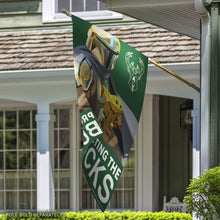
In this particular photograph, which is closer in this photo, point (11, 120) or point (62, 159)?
point (62, 159)

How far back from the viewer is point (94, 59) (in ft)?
26.3

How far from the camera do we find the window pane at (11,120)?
13914mm

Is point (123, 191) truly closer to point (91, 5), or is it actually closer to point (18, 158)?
point (18, 158)

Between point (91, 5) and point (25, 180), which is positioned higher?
point (91, 5)

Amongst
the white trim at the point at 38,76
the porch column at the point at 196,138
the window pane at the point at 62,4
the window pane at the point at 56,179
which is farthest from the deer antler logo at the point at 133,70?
the window pane at the point at 56,179

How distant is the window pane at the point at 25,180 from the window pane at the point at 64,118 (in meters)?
1.18

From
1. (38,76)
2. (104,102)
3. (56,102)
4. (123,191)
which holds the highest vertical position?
(38,76)

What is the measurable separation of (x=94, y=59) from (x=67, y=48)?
4565mm

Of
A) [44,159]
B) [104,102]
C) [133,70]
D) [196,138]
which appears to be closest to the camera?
[104,102]

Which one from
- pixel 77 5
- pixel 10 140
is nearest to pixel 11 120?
pixel 10 140

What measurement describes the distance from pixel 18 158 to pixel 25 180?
1.47 ft

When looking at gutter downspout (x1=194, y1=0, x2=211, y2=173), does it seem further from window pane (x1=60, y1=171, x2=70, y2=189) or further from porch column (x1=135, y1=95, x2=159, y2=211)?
window pane (x1=60, y1=171, x2=70, y2=189)

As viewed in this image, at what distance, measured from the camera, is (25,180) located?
13898 millimetres

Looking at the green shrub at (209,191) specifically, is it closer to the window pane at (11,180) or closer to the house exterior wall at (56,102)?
the house exterior wall at (56,102)
